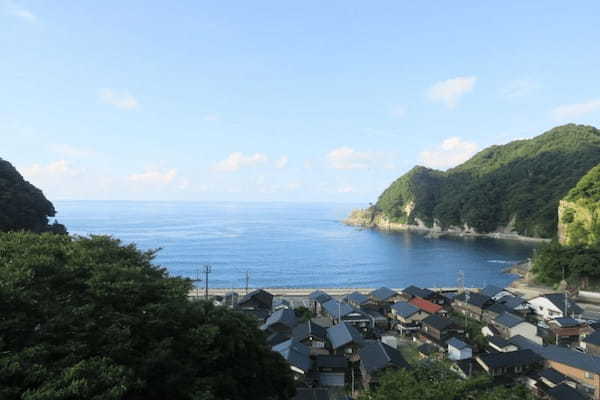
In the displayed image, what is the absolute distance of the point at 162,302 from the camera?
7438 millimetres

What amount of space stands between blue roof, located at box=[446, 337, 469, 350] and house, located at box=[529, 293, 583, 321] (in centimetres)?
1065

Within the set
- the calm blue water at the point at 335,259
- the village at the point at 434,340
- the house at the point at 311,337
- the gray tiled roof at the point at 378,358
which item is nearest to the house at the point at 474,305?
the village at the point at 434,340

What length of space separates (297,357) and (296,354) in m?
0.18

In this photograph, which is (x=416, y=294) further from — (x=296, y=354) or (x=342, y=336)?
(x=296, y=354)

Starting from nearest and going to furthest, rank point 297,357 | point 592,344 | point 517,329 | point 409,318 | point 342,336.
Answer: point 297,357 < point 592,344 < point 342,336 < point 517,329 < point 409,318

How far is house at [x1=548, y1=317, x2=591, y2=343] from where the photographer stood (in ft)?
63.4

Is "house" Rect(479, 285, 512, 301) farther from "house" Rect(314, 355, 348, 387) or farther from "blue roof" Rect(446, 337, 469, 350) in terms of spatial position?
"house" Rect(314, 355, 348, 387)

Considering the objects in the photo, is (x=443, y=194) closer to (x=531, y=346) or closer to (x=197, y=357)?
(x=531, y=346)

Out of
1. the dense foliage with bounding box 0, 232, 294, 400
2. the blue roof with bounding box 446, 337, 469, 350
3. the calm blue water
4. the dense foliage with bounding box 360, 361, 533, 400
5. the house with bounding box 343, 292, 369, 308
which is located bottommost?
the calm blue water

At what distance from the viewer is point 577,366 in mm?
13906

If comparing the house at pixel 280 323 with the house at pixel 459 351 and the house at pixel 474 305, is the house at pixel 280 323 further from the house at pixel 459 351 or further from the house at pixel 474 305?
the house at pixel 474 305

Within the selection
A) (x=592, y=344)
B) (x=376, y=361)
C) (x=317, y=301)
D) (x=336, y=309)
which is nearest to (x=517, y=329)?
Answer: (x=592, y=344)

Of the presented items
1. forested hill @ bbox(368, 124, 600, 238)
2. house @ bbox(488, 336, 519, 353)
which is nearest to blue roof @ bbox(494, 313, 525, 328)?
house @ bbox(488, 336, 519, 353)

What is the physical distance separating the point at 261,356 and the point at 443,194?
101 m
